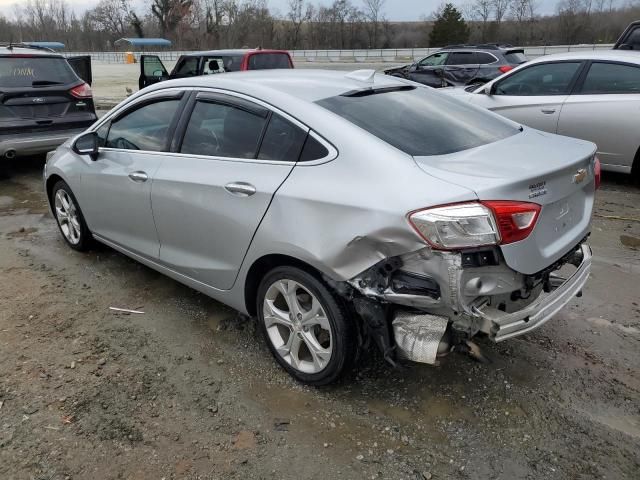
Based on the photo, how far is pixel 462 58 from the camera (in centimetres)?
1577

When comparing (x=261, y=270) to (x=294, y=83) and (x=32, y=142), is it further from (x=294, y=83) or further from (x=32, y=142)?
(x=32, y=142)

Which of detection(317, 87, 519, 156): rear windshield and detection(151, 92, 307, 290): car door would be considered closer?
detection(317, 87, 519, 156): rear windshield

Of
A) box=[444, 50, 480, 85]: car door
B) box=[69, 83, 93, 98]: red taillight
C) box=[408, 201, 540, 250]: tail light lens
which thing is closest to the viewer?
box=[408, 201, 540, 250]: tail light lens

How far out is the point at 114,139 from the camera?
164 inches

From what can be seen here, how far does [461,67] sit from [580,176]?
1370cm

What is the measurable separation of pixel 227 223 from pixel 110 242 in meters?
1.68

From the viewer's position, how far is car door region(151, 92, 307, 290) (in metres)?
2.93

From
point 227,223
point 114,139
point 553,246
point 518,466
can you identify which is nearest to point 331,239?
point 227,223

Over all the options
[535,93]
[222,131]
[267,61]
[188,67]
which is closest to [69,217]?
[222,131]

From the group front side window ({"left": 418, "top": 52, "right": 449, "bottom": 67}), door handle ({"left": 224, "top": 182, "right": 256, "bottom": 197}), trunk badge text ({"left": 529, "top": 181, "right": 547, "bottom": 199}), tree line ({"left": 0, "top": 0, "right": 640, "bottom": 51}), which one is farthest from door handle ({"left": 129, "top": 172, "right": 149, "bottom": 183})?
tree line ({"left": 0, "top": 0, "right": 640, "bottom": 51})

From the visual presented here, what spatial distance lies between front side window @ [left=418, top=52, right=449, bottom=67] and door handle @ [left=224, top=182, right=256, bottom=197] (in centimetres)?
1452

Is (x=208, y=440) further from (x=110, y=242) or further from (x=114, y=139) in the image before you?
(x=114, y=139)

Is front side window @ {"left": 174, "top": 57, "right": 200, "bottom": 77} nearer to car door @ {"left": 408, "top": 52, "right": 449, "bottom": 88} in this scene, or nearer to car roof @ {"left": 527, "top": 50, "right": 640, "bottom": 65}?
car door @ {"left": 408, "top": 52, "right": 449, "bottom": 88}

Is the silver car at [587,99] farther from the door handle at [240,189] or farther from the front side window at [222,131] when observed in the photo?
the door handle at [240,189]
